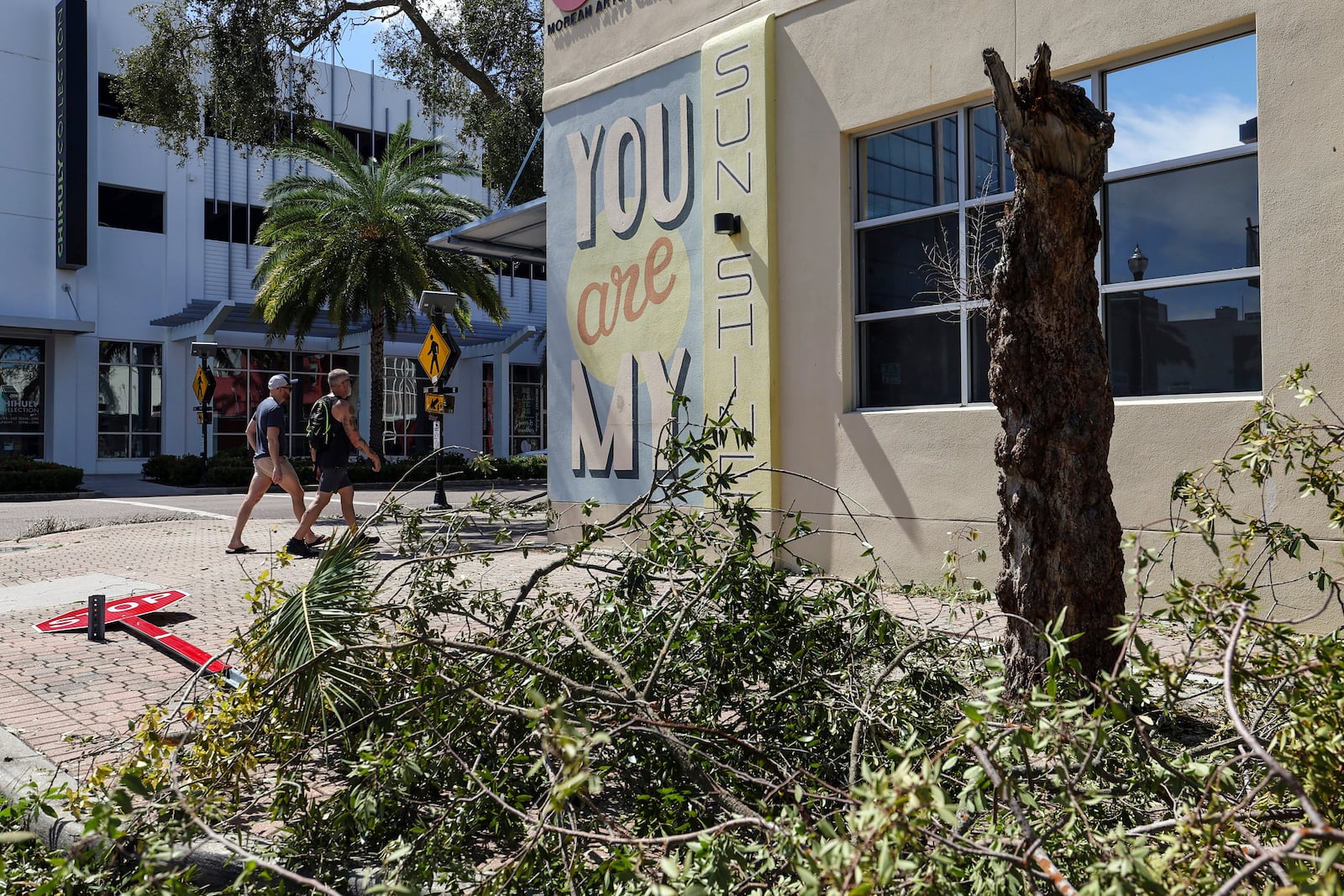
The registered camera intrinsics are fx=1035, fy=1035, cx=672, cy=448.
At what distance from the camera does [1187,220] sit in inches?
265

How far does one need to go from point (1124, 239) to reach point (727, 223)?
133 inches

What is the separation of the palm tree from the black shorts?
12.5 meters

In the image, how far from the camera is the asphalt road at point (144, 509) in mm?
15242

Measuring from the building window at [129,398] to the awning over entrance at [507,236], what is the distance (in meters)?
20.7

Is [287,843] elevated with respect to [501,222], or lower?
lower

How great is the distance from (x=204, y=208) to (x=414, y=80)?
53.0 feet

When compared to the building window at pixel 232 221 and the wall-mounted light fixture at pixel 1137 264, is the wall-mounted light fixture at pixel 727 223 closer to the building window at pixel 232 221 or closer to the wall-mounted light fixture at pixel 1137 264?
the wall-mounted light fixture at pixel 1137 264

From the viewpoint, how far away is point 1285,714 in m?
2.86

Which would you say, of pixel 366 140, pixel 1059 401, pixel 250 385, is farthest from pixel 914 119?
pixel 366 140

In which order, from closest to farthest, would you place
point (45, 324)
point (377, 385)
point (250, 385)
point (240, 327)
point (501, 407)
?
point (377, 385) < point (45, 324) < point (240, 327) < point (250, 385) < point (501, 407)

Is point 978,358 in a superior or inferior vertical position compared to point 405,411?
inferior

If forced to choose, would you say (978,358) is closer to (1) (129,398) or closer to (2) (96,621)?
(2) (96,621)

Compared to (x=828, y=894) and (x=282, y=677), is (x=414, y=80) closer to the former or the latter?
(x=282, y=677)

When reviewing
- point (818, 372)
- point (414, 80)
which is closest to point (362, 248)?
point (414, 80)
